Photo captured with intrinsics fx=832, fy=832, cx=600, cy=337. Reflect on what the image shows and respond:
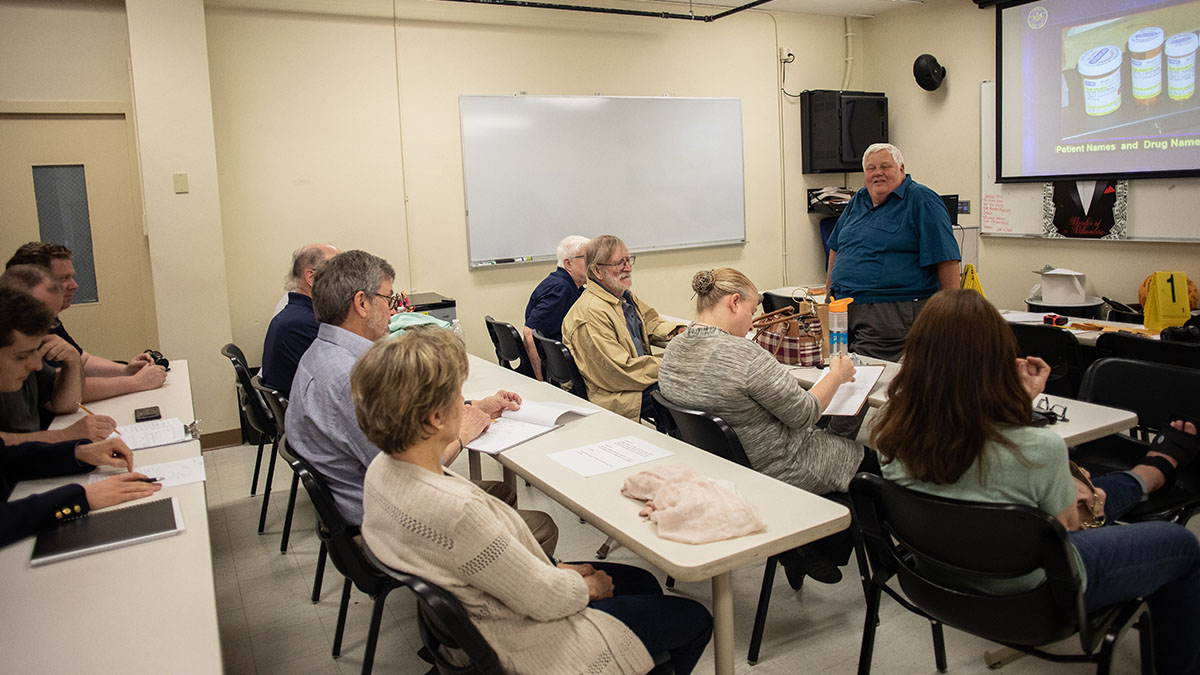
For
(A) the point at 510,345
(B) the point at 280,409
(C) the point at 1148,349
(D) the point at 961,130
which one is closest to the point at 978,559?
(C) the point at 1148,349

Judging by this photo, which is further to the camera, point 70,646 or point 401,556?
point 401,556

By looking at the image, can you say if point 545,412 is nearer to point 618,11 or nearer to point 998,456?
point 998,456

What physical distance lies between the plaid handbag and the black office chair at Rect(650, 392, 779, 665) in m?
0.83

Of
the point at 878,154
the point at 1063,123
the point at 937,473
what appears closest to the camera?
the point at 937,473

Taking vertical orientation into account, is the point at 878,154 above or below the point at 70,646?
above

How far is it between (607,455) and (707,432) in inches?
13.5

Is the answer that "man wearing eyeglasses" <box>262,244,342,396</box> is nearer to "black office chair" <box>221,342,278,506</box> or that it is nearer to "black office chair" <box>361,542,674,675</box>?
"black office chair" <box>221,342,278,506</box>

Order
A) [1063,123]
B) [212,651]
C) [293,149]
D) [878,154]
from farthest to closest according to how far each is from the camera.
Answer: [1063,123] < [293,149] < [878,154] < [212,651]

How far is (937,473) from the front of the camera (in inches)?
70.1

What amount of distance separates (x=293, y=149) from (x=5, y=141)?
1520mm

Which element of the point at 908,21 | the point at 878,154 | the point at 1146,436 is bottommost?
the point at 1146,436

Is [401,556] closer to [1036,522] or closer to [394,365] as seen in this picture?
[394,365]

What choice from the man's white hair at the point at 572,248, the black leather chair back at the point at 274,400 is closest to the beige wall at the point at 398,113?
the man's white hair at the point at 572,248

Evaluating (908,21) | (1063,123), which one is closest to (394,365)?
(1063,123)
